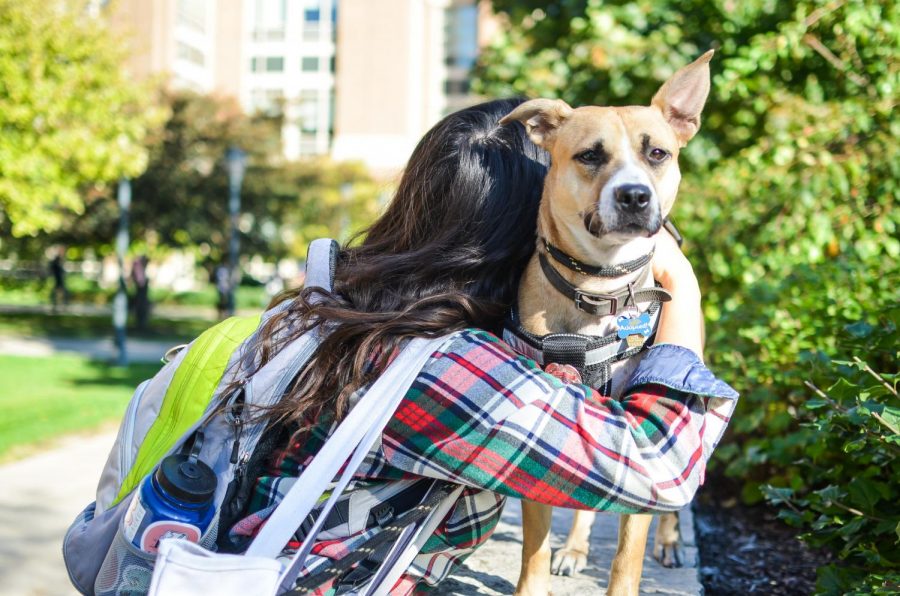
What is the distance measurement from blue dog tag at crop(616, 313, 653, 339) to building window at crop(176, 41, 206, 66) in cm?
4621

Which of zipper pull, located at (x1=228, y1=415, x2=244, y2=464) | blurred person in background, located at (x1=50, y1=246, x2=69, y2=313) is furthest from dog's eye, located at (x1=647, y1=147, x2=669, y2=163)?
blurred person in background, located at (x1=50, y1=246, x2=69, y2=313)

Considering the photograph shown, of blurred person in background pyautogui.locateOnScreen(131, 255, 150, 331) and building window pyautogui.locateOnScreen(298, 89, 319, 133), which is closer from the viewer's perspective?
blurred person in background pyautogui.locateOnScreen(131, 255, 150, 331)

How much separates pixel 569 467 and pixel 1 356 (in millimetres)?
13105

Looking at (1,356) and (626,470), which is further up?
(626,470)

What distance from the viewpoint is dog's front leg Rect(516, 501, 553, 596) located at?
2213 millimetres

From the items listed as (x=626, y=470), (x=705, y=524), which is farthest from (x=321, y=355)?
(x=705, y=524)

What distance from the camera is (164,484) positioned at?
1.59m

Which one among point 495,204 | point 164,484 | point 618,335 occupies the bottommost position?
point 164,484

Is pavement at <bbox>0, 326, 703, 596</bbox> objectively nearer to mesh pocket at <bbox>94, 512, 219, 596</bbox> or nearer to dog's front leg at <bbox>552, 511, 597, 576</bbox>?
dog's front leg at <bbox>552, 511, 597, 576</bbox>

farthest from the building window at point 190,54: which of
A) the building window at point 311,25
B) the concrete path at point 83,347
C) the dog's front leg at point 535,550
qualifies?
the dog's front leg at point 535,550

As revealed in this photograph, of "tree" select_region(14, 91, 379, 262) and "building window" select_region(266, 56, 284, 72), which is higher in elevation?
"building window" select_region(266, 56, 284, 72)

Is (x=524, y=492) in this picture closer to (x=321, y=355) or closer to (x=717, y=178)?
(x=321, y=355)

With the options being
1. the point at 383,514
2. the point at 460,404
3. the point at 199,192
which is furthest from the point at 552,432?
the point at 199,192

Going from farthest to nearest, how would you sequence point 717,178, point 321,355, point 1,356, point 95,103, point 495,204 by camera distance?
1. point 1,356
2. point 95,103
3. point 717,178
4. point 495,204
5. point 321,355
